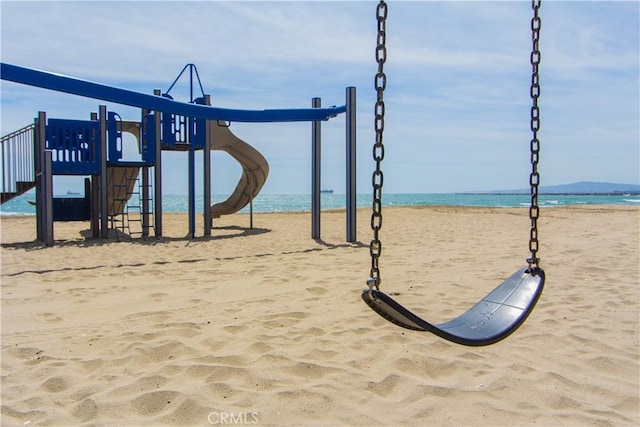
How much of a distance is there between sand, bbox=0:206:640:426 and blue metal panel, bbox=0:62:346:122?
271 centimetres

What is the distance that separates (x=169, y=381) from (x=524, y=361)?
238 centimetres

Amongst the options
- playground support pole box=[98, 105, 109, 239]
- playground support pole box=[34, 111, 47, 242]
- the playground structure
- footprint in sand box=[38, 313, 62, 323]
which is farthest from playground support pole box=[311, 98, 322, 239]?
footprint in sand box=[38, 313, 62, 323]

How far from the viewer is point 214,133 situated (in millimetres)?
13430

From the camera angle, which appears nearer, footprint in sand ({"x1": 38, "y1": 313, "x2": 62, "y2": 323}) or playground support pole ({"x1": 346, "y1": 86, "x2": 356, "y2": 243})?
footprint in sand ({"x1": 38, "y1": 313, "x2": 62, "y2": 323})

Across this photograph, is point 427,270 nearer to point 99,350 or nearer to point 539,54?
point 539,54

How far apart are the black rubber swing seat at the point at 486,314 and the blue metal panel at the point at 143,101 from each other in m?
6.82

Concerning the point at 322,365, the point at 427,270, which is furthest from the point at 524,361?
the point at 427,270

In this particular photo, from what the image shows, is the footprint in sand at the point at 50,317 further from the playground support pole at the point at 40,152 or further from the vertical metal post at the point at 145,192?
the vertical metal post at the point at 145,192

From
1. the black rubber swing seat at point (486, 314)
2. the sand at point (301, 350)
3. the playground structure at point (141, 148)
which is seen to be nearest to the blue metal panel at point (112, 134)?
the playground structure at point (141, 148)

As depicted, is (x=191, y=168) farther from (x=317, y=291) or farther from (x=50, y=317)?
(x=50, y=317)

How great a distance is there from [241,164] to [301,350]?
11962 mm

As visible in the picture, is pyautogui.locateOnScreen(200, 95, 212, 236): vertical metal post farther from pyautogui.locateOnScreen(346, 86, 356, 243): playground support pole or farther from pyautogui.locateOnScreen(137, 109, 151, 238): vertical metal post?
pyautogui.locateOnScreen(346, 86, 356, 243): playground support pole

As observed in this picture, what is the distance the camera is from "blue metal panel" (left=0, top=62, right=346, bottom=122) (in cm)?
746

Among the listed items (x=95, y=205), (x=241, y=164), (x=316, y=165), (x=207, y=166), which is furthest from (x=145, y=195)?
(x=316, y=165)
